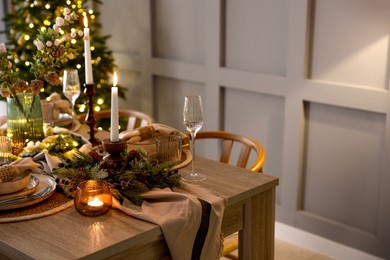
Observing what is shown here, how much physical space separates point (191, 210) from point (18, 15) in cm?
259

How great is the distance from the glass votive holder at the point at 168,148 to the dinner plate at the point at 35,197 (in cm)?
39

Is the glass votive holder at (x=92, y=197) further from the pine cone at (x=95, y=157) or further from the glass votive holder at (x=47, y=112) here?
the glass votive holder at (x=47, y=112)

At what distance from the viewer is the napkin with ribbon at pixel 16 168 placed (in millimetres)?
1962

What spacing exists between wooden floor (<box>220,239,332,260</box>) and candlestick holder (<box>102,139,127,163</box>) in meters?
1.50

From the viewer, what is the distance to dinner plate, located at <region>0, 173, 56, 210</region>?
1.89 meters

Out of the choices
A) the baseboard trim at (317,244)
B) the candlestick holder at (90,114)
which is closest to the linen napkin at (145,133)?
the candlestick holder at (90,114)

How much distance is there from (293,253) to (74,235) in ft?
6.43

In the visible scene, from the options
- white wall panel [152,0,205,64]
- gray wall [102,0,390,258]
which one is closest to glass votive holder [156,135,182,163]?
gray wall [102,0,390,258]

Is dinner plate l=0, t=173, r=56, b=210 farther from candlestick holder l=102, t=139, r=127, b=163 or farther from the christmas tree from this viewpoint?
the christmas tree

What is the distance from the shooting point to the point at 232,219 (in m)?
2.10

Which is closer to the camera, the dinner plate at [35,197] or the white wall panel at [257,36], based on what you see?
the dinner plate at [35,197]

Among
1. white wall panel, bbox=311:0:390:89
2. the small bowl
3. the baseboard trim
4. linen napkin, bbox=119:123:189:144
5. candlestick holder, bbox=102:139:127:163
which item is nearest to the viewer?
the small bowl

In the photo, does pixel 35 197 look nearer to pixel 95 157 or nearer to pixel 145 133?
pixel 95 157

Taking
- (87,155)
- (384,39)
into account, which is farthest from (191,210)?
(384,39)
